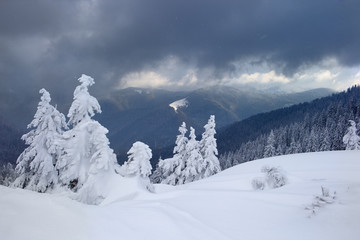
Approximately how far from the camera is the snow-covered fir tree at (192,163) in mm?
32312

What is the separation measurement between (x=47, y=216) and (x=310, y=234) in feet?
19.7

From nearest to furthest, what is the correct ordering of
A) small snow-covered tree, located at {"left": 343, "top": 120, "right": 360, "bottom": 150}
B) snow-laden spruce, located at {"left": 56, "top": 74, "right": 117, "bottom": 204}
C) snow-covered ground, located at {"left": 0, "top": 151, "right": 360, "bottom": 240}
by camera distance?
snow-covered ground, located at {"left": 0, "top": 151, "right": 360, "bottom": 240} < snow-laden spruce, located at {"left": 56, "top": 74, "right": 117, "bottom": 204} < small snow-covered tree, located at {"left": 343, "top": 120, "right": 360, "bottom": 150}

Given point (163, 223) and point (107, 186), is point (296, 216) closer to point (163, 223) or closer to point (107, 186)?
point (163, 223)

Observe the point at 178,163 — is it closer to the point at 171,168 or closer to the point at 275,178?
the point at 171,168

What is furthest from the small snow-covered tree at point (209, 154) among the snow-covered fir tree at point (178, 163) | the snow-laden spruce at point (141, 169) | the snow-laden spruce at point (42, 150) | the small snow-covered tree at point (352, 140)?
the small snow-covered tree at point (352, 140)

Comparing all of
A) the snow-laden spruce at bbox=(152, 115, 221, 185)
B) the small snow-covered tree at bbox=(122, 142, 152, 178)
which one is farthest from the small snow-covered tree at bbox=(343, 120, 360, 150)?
the small snow-covered tree at bbox=(122, 142, 152, 178)

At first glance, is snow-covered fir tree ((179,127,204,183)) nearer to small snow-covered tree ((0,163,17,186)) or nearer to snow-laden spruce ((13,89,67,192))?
snow-laden spruce ((13,89,67,192))

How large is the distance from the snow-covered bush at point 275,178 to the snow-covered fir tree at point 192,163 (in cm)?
2071

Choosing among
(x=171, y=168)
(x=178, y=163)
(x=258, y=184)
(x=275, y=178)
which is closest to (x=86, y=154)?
(x=258, y=184)

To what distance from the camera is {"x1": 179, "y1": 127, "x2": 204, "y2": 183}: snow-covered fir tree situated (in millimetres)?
32312

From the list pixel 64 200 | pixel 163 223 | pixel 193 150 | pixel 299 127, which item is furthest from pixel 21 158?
pixel 299 127

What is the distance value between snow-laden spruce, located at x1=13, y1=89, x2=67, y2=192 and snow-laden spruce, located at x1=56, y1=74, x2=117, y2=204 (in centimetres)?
196

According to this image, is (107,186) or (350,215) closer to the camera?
(350,215)

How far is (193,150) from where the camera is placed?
1298 inches
